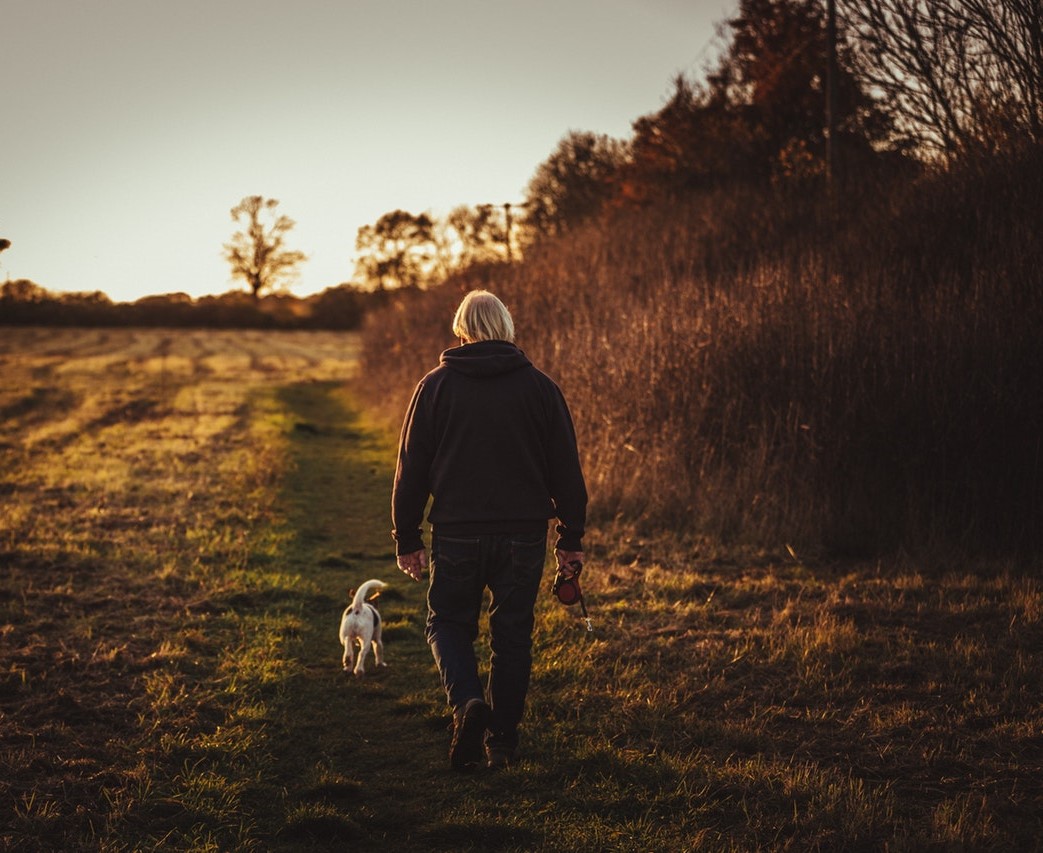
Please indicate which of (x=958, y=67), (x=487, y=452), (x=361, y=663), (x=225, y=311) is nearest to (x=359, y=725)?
(x=361, y=663)

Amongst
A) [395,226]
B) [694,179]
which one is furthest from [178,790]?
[395,226]

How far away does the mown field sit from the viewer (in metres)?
3.58

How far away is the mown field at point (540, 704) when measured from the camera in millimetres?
3580

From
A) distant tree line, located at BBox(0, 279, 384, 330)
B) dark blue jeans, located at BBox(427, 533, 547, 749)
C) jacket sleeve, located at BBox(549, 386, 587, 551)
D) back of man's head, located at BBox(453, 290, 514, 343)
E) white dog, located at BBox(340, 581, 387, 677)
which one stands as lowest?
white dog, located at BBox(340, 581, 387, 677)

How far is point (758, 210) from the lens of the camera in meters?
15.5

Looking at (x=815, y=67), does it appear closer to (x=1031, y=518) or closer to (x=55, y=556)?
(x=1031, y=518)

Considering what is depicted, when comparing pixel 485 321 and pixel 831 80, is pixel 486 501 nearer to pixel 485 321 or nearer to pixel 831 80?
pixel 485 321

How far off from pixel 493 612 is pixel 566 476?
79 centimetres

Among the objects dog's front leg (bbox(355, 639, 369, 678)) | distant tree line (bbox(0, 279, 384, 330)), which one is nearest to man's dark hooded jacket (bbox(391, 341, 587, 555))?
dog's front leg (bbox(355, 639, 369, 678))

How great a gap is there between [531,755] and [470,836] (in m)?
0.79

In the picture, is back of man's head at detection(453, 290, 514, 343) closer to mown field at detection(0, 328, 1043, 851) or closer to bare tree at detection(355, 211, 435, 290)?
mown field at detection(0, 328, 1043, 851)

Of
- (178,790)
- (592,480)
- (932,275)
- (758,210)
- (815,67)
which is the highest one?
(815,67)

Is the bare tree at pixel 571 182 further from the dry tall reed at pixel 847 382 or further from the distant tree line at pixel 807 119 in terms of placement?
the dry tall reed at pixel 847 382

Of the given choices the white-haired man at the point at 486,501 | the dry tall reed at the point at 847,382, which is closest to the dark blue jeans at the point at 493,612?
the white-haired man at the point at 486,501
